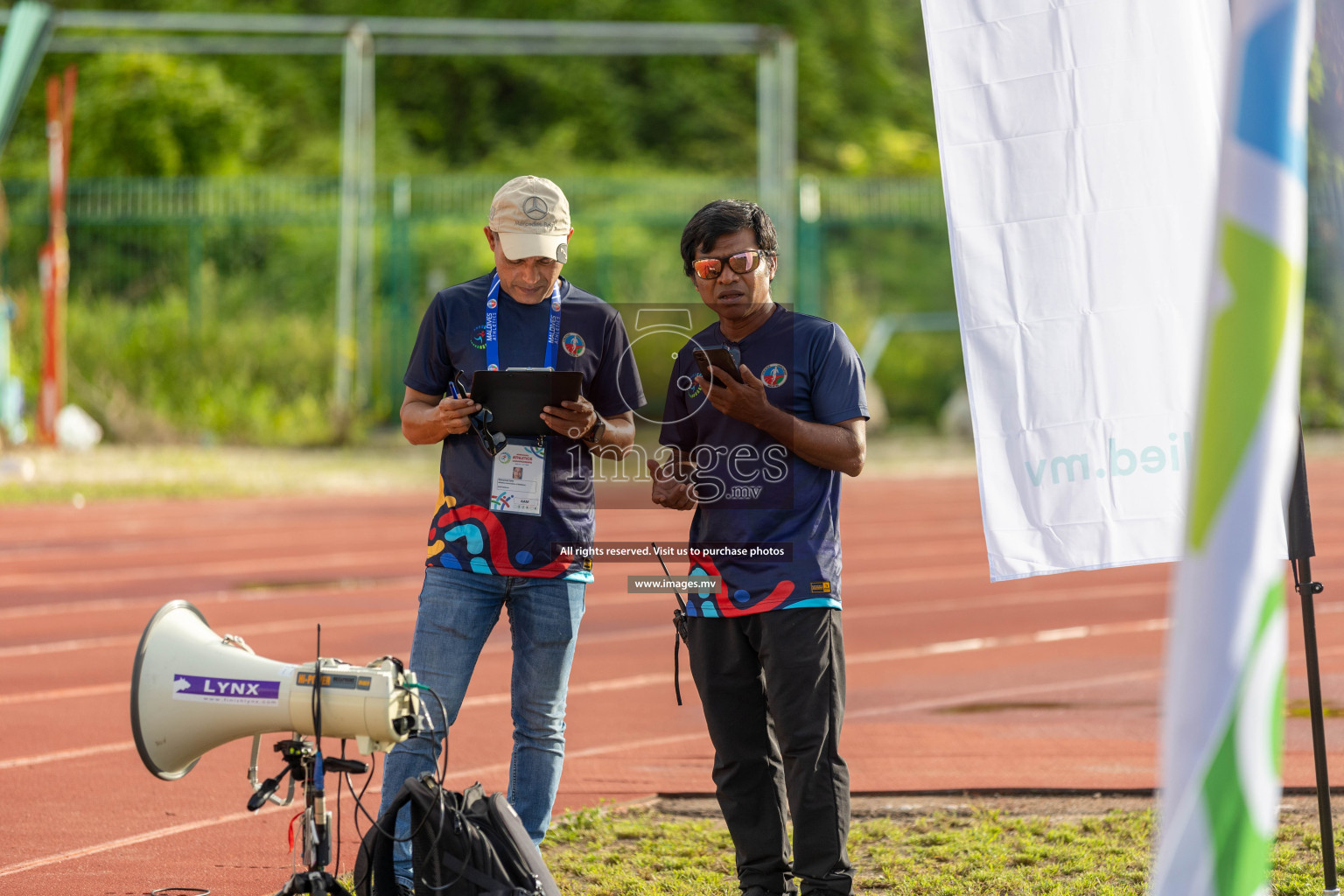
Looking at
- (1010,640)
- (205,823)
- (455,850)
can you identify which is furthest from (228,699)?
(1010,640)

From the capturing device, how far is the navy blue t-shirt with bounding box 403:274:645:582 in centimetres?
397

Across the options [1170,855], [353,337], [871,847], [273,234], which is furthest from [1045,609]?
[273,234]

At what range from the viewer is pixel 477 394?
390 cm

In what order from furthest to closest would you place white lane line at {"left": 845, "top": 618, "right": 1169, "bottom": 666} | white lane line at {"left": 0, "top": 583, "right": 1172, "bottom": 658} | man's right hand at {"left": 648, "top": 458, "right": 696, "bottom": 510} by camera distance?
white lane line at {"left": 0, "top": 583, "right": 1172, "bottom": 658}, white lane line at {"left": 845, "top": 618, "right": 1169, "bottom": 666}, man's right hand at {"left": 648, "top": 458, "right": 696, "bottom": 510}

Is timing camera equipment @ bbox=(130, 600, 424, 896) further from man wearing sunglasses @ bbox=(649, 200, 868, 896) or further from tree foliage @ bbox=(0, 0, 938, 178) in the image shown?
tree foliage @ bbox=(0, 0, 938, 178)

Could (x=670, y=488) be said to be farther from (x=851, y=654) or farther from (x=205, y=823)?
(x=851, y=654)

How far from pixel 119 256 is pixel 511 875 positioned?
23.1m

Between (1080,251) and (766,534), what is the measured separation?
105 cm

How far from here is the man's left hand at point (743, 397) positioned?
3.70 metres

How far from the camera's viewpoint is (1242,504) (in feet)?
7.68

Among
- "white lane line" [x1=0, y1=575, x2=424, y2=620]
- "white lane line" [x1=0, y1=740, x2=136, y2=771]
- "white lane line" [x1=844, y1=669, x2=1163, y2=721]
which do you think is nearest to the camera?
"white lane line" [x1=0, y1=740, x2=136, y2=771]

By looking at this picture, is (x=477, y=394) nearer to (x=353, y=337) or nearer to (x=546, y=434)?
(x=546, y=434)

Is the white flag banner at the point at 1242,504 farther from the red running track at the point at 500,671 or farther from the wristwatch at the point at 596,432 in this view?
the red running track at the point at 500,671

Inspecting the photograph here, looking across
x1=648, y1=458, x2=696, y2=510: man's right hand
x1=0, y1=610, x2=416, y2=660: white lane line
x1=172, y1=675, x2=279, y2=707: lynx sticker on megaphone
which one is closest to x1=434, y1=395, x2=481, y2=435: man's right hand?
x1=648, y1=458, x2=696, y2=510: man's right hand
